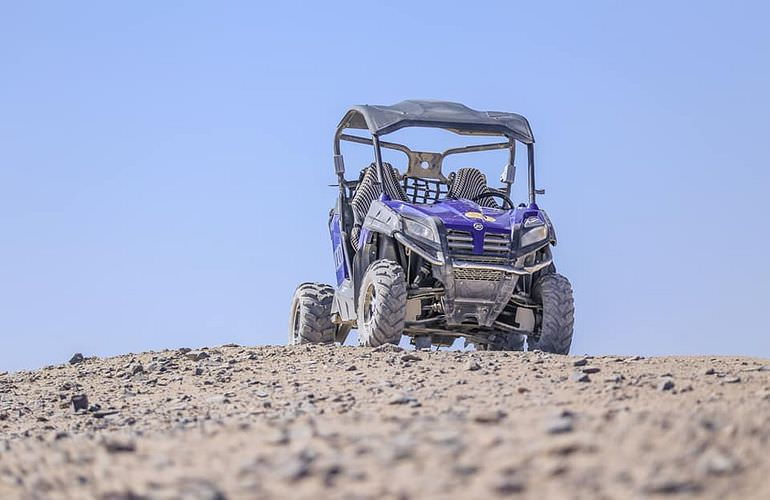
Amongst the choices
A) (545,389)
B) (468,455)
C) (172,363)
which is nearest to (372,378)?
(545,389)

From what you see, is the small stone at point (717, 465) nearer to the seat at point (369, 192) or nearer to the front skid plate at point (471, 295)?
the front skid plate at point (471, 295)

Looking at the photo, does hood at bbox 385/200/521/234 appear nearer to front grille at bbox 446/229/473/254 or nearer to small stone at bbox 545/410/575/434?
front grille at bbox 446/229/473/254

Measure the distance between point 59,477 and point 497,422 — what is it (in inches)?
83.5

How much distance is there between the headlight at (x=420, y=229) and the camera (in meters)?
13.9

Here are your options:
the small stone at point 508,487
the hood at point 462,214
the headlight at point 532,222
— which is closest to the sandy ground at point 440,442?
the small stone at point 508,487

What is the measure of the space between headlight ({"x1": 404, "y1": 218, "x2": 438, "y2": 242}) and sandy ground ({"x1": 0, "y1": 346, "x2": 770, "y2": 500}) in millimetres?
3411

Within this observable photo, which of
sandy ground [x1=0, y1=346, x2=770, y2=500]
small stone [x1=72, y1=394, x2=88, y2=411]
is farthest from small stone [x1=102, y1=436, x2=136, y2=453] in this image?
small stone [x1=72, y1=394, x2=88, y2=411]

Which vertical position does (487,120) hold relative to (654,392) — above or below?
above

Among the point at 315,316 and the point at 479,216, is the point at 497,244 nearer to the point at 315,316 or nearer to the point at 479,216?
the point at 479,216

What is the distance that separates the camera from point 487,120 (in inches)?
617

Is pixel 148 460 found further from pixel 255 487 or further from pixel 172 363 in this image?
pixel 172 363

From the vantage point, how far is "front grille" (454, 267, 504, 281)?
13883 millimetres

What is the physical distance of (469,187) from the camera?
16.2 meters

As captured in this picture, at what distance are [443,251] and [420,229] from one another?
0.43 meters
